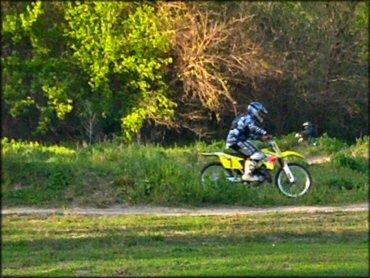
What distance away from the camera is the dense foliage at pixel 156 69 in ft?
94.0

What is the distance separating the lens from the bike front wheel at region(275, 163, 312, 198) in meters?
17.0

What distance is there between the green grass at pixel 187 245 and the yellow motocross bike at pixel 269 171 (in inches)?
86.4

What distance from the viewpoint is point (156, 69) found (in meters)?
28.8

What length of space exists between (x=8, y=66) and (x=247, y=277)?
73.9 feet

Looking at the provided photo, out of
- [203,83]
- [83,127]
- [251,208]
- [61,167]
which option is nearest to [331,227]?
[251,208]

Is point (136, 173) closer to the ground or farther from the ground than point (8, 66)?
closer to the ground

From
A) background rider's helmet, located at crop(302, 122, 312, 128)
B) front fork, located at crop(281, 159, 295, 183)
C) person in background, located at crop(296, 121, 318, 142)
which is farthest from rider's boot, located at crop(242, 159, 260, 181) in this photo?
background rider's helmet, located at crop(302, 122, 312, 128)

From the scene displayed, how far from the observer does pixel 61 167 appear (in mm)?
17641

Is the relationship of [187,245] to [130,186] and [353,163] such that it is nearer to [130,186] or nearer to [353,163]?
[130,186]

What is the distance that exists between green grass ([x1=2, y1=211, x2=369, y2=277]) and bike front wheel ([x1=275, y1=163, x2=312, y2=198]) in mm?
2129

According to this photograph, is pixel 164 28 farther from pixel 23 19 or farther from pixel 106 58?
pixel 23 19

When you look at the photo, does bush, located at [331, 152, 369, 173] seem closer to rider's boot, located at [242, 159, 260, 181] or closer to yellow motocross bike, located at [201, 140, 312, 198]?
yellow motocross bike, located at [201, 140, 312, 198]

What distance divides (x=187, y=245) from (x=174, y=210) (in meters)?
4.81

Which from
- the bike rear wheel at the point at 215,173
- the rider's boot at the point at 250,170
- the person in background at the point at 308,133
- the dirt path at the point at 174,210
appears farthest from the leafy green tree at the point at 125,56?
the dirt path at the point at 174,210
